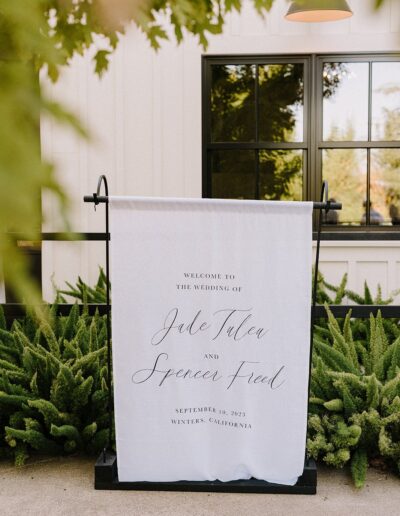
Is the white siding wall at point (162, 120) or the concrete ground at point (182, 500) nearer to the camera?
the concrete ground at point (182, 500)

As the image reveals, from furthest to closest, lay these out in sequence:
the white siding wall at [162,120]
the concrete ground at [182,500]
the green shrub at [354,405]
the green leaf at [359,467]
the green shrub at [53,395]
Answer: the white siding wall at [162,120] → the green shrub at [53,395] → the green shrub at [354,405] → the green leaf at [359,467] → the concrete ground at [182,500]

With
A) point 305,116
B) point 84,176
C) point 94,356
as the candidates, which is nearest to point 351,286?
point 305,116

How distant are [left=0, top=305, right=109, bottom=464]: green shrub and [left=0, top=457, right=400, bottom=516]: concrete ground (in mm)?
174

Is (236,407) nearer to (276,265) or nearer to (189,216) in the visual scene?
(276,265)

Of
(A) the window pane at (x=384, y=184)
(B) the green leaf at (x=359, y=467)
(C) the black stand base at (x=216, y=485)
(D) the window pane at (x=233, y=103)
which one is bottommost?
(C) the black stand base at (x=216, y=485)

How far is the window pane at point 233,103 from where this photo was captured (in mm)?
6449

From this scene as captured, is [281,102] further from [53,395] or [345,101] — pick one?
[53,395]

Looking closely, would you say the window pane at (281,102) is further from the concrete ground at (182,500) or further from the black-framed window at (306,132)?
the concrete ground at (182,500)

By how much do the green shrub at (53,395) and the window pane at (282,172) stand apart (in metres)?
2.98

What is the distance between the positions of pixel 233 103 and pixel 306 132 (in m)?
0.66

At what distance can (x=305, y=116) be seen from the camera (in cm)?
641

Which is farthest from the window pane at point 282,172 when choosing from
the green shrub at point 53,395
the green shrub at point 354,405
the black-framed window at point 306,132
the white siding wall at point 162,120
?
the green shrub at point 53,395

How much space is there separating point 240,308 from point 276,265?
22 cm

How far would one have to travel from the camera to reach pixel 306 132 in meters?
6.43
